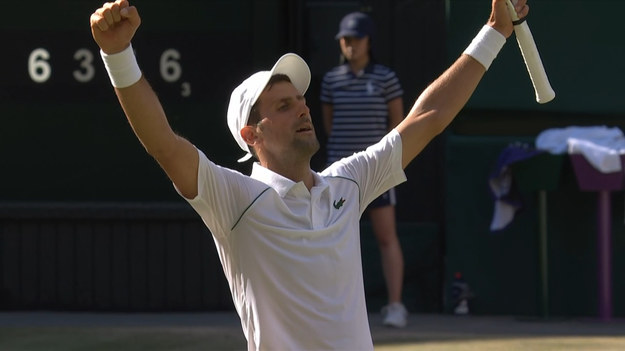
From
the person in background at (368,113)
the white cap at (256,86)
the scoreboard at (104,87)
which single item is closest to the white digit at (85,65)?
the scoreboard at (104,87)

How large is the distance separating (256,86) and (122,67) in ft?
1.84

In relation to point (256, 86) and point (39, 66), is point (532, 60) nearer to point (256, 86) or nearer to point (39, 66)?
point (256, 86)

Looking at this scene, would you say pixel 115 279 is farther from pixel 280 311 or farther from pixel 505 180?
pixel 280 311

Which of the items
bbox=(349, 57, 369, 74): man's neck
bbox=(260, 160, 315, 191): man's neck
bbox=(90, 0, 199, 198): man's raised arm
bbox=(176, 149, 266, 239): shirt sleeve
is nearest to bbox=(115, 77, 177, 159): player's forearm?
bbox=(90, 0, 199, 198): man's raised arm

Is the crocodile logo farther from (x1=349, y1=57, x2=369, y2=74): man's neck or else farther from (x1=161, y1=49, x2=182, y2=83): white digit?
(x1=161, y1=49, x2=182, y2=83): white digit

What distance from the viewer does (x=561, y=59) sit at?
325 inches

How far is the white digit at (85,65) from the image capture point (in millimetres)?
8461

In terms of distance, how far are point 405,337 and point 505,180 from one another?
1239 millimetres

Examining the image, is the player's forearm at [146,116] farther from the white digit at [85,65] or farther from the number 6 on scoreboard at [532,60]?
the white digit at [85,65]

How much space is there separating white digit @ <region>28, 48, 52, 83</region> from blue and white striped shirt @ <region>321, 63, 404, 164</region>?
1902 millimetres

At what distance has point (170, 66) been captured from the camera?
8.47 m

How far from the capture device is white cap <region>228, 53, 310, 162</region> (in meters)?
3.91

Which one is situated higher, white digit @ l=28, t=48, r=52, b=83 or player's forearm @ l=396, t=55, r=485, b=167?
white digit @ l=28, t=48, r=52, b=83

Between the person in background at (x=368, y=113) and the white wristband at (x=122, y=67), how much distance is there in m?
4.32
